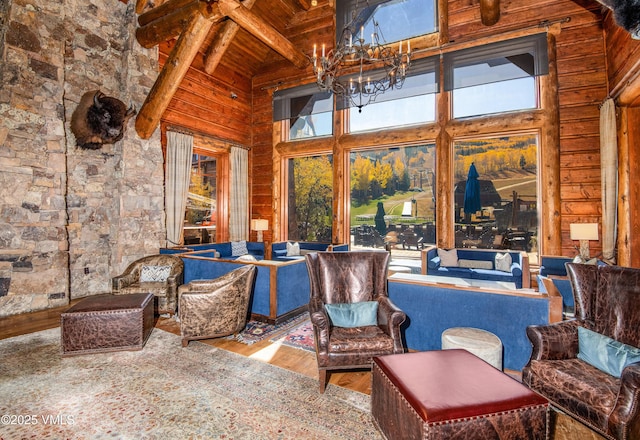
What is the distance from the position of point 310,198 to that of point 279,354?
17.4 ft

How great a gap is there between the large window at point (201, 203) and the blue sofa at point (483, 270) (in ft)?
16.2

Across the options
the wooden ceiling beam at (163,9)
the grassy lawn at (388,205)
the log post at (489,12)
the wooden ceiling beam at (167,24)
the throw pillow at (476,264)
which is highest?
the log post at (489,12)

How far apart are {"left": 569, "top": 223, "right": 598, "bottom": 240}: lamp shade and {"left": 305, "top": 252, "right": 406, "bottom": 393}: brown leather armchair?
12.3ft

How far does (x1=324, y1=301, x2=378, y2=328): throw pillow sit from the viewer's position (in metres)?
2.78

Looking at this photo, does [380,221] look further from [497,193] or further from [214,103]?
[214,103]

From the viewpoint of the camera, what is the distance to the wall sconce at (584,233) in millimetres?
4738

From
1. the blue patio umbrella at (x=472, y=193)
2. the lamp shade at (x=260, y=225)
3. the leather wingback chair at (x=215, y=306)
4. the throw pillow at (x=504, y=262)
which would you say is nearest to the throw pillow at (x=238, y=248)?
the lamp shade at (x=260, y=225)

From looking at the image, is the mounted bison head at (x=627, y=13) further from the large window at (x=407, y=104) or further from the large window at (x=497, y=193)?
the large window at (x=407, y=104)

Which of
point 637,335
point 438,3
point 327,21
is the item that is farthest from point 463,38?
point 637,335

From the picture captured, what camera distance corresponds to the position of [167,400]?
7.46 feet

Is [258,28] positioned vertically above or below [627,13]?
above

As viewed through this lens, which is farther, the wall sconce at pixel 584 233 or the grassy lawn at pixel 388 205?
the grassy lawn at pixel 388 205

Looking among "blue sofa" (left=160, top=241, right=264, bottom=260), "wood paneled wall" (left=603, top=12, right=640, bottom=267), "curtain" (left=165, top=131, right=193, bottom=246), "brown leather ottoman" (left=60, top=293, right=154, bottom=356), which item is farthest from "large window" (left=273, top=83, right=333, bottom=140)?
"brown leather ottoman" (left=60, top=293, right=154, bottom=356)

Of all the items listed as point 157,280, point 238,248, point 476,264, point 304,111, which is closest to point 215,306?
point 157,280
